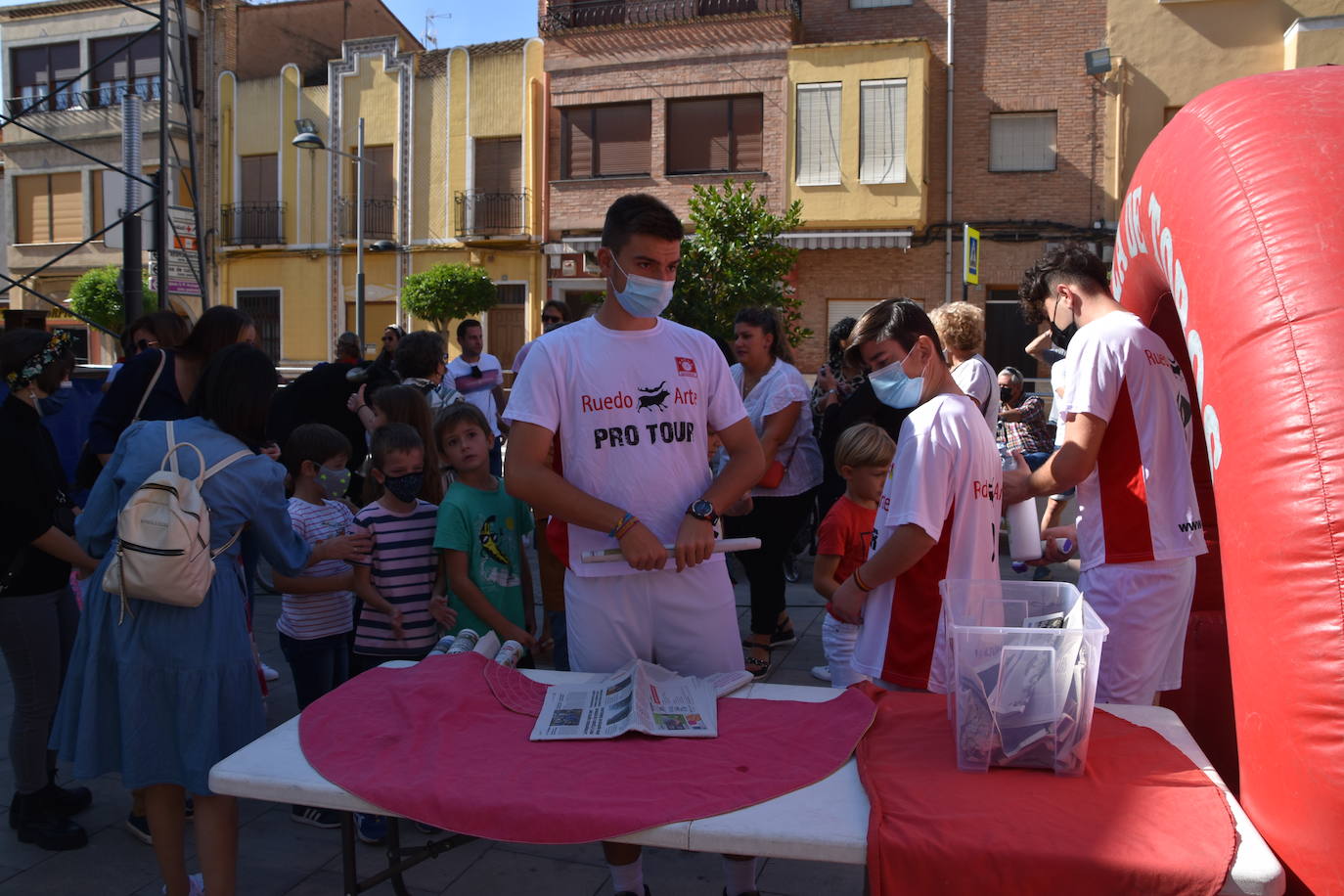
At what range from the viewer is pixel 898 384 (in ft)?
10.5

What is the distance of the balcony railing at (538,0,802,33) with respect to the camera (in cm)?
2280

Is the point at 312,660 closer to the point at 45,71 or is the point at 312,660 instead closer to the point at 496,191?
the point at 496,191

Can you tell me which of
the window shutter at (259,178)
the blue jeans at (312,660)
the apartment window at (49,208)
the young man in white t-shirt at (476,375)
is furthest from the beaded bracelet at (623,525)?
the apartment window at (49,208)

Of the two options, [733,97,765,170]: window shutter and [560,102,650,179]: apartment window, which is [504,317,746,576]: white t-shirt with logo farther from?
[560,102,650,179]: apartment window

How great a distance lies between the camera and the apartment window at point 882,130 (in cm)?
2150

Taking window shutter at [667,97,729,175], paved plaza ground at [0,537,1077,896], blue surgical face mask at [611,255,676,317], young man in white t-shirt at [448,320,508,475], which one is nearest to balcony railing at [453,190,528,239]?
window shutter at [667,97,729,175]

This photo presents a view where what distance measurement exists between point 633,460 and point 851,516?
1.64 metres

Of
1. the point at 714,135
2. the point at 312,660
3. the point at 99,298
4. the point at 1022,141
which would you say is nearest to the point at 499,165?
the point at 714,135

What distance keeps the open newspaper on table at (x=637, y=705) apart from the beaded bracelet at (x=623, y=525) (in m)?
0.34

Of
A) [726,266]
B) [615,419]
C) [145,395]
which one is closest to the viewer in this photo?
[615,419]

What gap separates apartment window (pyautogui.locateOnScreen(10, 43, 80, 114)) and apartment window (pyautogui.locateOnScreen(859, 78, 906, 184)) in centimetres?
2227

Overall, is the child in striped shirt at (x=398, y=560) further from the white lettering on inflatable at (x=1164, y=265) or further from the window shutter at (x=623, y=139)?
the window shutter at (x=623, y=139)

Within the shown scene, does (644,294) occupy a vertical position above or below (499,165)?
below

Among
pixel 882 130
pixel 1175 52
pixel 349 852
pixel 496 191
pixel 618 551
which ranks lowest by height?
pixel 349 852
